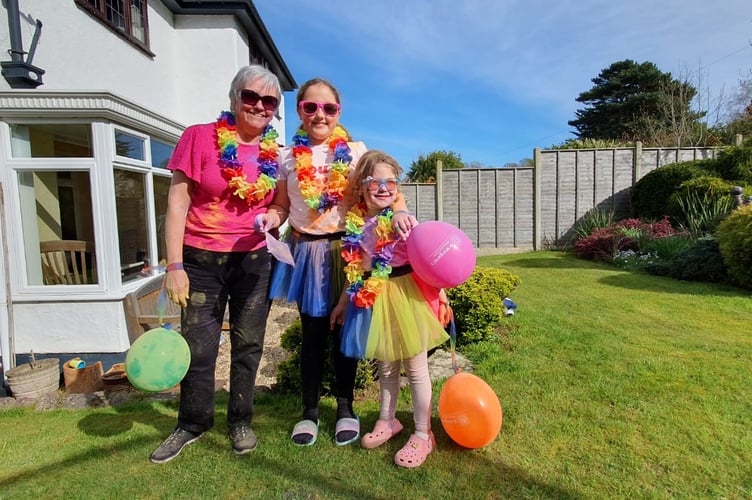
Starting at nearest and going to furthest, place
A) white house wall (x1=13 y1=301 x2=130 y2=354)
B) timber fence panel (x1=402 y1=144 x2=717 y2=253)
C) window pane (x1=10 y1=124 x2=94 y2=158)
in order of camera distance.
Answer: window pane (x1=10 y1=124 x2=94 y2=158), white house wall (x1=13 y1=301 x2=130 y2=354), timber fence panel (x1=402 y1=144 x2=717 y2=253)

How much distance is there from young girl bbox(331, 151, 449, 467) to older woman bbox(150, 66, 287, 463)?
520 millimetres

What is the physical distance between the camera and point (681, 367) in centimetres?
317

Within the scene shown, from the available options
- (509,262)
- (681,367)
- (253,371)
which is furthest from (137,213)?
(509,262)

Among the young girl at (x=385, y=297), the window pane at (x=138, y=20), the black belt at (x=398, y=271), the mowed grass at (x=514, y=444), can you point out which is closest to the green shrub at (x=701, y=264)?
the mowed grass at (x=514, y=444)

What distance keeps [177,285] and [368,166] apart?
110 centimetres

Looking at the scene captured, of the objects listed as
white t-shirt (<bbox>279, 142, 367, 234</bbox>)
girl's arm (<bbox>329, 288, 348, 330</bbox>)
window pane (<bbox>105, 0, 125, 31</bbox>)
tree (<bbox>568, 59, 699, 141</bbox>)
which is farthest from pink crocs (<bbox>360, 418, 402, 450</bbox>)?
tree (<bbox>568, 59, 699, 141</bbox>)

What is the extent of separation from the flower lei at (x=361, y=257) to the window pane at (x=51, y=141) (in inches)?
144

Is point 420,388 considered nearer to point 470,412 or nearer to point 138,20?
point 470,412

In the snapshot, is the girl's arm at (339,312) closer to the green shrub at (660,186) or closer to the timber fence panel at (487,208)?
the timber fence panel at (487,208)

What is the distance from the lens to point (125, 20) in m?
6.59

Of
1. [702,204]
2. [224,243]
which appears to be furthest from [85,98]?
[702,204]

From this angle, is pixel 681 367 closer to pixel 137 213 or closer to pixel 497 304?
pixel 497 304

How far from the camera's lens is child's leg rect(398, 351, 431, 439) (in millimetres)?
2055

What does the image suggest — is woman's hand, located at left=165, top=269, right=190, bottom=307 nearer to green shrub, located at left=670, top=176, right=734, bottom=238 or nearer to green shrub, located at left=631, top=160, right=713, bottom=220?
green shrub, located at left=670, top=176, right=734, bottom=238
